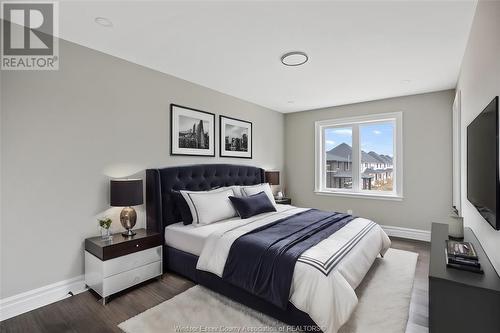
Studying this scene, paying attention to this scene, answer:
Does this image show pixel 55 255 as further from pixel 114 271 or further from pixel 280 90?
pixel 280 90

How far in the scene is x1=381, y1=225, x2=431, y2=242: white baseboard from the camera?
4191 millimetres

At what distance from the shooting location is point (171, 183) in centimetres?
322

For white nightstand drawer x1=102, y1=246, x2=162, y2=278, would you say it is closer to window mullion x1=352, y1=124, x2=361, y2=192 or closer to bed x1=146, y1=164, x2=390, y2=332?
bed x1=146, y1=164, x2=390, y2=332

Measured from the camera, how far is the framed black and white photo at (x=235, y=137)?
165 inches

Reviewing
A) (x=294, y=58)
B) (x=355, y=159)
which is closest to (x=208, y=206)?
(x=294, y=58)

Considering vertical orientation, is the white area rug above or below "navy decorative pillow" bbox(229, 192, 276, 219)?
below

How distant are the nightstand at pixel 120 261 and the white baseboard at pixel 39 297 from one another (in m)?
0.11

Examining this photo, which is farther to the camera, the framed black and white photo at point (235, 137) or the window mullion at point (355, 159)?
the window mullion at point (355, 159)

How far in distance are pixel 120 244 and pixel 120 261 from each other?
168 millimetres

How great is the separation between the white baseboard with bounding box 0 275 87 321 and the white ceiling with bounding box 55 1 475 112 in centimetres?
239

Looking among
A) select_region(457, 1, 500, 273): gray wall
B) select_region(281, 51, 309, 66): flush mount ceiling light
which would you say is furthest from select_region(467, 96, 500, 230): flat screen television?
select_region(281, 51, 309, 66): flush mount ceiling light

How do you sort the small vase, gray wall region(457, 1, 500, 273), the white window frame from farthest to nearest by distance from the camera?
the white window frame, the small vase, gray wall region(457, 1, 500, 273)

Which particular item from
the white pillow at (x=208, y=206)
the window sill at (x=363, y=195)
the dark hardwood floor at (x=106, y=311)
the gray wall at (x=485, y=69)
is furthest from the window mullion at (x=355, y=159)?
the white pillow at (x=208, y=206)

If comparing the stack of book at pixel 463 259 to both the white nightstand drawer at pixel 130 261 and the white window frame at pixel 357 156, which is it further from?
the white window frame at pixel 357 156
